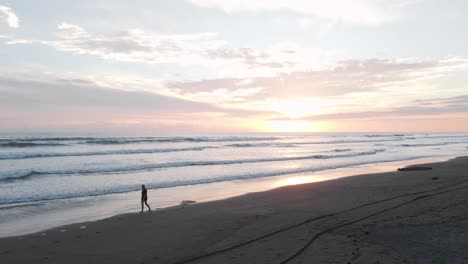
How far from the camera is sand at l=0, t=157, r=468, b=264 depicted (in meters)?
6.90

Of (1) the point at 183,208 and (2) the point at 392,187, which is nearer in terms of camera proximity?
(1) the point at 183,208

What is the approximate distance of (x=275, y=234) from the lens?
836 cm

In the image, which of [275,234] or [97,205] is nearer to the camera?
[275,234]

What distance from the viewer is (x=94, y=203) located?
1400cm

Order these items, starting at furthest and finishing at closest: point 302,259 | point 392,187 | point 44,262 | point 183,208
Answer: point 392,187
point 183,208
point 44,262
point 302,259

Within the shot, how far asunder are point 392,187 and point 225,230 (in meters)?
9.79

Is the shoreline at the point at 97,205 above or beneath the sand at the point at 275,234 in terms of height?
beneath

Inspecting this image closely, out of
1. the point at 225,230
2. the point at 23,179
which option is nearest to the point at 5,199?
the point at 23,179

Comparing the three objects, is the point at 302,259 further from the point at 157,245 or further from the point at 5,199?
the point at 5,199

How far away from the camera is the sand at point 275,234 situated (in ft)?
22.6

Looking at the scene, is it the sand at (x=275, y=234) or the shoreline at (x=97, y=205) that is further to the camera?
the shoreline at (x=97, y=205)

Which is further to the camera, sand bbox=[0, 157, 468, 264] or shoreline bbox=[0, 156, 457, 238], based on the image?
shoreline bbox=[0, 156, 457, 238]

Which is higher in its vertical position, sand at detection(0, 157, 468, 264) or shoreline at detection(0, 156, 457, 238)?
sand at detection(0, 157, 468, 264)

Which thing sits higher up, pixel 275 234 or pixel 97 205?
pixel 275 234
